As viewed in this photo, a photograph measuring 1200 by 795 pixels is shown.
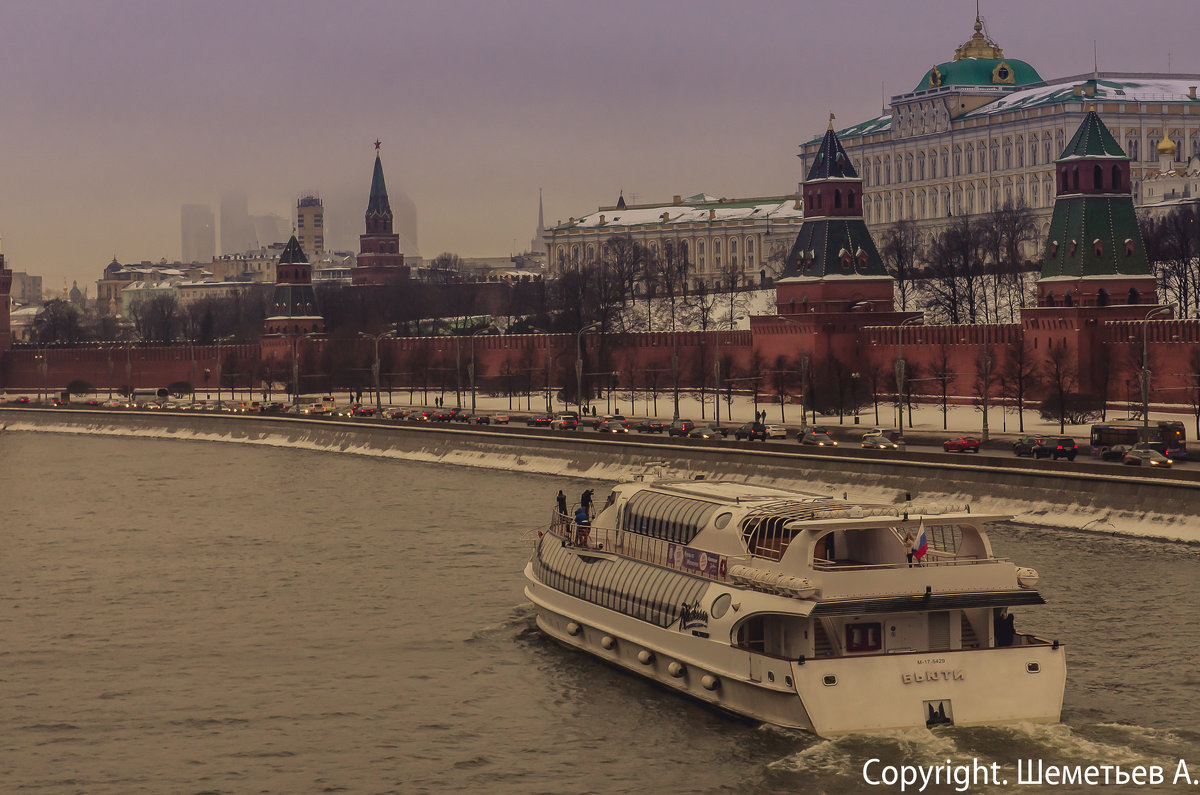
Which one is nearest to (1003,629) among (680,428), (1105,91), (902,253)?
(680,428)

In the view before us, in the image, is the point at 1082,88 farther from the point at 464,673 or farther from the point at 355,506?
the point at 464,673

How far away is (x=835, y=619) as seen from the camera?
92.7ft

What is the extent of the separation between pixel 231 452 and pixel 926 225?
311 feet

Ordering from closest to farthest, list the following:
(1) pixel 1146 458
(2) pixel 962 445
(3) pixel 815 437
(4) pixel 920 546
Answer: (4) pixel 920 546
(1) pixel 1146 458
(2) pixel 962 445
(3) pixel 815 437

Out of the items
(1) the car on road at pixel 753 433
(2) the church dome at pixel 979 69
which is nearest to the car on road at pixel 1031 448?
(1) the car on road at pixel 753 433

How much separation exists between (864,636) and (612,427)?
52608mm

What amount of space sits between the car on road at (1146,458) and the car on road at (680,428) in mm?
23279

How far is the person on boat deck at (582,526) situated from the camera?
3531 cm

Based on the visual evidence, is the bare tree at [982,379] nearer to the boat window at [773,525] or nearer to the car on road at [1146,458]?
the car on road at [1146,458]

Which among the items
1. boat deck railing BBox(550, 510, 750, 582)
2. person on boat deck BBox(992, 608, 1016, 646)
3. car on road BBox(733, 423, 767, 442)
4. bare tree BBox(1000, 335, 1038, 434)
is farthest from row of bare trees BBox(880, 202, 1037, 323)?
person on boat deck BBox(992, 608, 1016, 646)

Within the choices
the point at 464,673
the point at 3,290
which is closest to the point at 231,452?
the point at 464,673

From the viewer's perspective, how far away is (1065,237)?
87375 millimetres

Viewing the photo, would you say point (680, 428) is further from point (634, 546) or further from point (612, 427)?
point (634, 546)

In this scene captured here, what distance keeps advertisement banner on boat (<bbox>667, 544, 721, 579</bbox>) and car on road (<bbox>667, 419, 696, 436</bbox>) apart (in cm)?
4620
